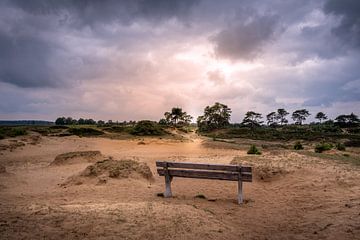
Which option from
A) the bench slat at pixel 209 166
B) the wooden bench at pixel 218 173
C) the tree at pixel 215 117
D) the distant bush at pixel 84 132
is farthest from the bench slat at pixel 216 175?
the tree at pixel 215 117

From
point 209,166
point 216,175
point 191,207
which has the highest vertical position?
point 209,166

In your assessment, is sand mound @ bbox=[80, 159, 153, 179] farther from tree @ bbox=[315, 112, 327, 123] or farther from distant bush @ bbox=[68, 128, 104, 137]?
tree @ bbox=[315, 112, 327, 123]

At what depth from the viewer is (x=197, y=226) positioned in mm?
6195

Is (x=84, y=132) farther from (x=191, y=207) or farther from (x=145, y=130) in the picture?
(x=191, y=207)

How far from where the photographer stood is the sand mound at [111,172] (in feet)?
39.7

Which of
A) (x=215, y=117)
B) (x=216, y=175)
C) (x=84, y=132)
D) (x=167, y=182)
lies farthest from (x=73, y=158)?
(x=215, y=117)

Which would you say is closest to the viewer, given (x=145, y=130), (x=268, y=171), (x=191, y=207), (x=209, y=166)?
(x=191, y=207)

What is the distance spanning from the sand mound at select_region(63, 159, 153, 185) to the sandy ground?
0.40 meters

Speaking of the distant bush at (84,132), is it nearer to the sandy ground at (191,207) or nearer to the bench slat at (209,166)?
the sandy ground at (191,207)

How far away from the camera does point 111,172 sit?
40.6 feet

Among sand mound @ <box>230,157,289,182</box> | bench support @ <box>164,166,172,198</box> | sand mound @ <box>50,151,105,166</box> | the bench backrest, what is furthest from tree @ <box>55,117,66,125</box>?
the bench backrest

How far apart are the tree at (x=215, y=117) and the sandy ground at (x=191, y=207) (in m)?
74.5

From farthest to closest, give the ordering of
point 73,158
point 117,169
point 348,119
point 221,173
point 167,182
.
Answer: point 348,119 < point 73,158 < point 117,169 < point 167,182 < point 221,173

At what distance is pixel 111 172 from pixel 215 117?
7834cm
